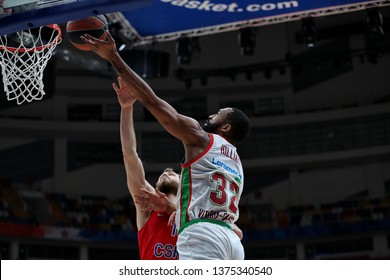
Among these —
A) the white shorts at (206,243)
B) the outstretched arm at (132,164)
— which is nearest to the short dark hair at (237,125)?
the white shorts at (206,243)

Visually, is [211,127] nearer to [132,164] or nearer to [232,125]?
[232,125]

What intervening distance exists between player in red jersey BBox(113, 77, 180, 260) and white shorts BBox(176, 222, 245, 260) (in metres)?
0.96

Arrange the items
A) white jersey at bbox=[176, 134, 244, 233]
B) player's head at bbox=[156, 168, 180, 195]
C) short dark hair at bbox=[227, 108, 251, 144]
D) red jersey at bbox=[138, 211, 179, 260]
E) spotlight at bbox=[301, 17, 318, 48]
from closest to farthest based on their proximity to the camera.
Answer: white jersey at bbox=[176, 134, 244, 233]
short dark hair at bbox=[227, 108, 251, 144]
red jersey at bbox=[138, 211, 179, 260]
player's head at bbox=[156, 168, 180, 195]
spotlight at bbox=[301, 17, 318, 48]

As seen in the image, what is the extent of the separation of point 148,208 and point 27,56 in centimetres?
244

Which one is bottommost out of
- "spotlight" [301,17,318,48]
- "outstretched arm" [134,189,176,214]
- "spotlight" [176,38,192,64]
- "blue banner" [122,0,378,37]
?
"outstretched arm" [134,189,176,214]

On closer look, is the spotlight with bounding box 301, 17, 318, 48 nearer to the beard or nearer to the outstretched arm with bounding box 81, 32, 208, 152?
the beard

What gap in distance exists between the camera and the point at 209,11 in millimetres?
9641

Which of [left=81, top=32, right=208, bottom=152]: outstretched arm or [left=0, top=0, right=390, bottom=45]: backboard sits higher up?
[left=0, top=0, right=390, bottom=45]: backboard

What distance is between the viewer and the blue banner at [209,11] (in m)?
9.41

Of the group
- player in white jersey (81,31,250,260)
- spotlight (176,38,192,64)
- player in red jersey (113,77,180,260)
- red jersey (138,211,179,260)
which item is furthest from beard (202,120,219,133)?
spotlight (176,38,192,64)

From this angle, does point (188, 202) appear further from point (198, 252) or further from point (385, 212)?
point (385, 212)

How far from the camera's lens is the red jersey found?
5.06m

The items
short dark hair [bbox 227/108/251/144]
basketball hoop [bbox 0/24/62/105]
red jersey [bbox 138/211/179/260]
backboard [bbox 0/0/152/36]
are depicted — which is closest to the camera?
short dark hair [bbox 227/108/251/144]

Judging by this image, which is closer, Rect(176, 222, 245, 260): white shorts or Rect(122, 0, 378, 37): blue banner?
Rect(176, 222, 245, 260): white shorts
